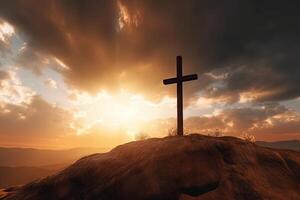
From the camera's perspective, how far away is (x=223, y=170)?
1216 centimetres

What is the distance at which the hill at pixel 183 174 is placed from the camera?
37.2 feet

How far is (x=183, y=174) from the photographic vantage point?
Result: 11.9 m

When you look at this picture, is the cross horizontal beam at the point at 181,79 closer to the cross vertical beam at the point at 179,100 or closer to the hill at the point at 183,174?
the cross vertical beam at the point at 179,100

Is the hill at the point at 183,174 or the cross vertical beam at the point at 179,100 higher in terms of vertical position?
the cross vertical beam at the point at 179,100

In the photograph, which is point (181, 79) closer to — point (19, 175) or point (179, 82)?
point (179, 82)

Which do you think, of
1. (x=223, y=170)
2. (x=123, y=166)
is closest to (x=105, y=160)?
(x=123, y=166)

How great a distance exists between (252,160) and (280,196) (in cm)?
223

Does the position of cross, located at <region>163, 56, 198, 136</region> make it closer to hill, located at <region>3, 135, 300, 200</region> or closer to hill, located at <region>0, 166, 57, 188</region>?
hill, located at <region>3, 135, 300, 200</region>

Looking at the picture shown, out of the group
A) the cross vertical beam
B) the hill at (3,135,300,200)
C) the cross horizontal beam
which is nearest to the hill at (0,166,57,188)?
the cross horizontal beam

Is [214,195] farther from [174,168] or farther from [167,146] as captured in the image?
[167,146]

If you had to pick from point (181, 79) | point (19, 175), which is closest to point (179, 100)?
point (181, 79)

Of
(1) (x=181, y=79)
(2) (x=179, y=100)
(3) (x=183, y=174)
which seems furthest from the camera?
(1) (x=181, y=79)

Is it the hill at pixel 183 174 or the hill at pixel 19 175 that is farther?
the hill at pixel 19 175

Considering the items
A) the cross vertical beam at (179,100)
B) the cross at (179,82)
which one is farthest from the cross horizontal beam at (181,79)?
the cross vertical beam at (179,100)
